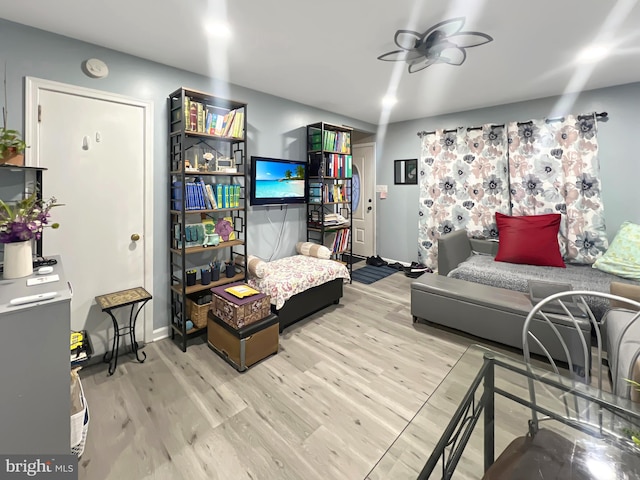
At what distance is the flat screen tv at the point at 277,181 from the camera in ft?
10.9

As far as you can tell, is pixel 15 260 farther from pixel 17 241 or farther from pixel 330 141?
pixel 330 141

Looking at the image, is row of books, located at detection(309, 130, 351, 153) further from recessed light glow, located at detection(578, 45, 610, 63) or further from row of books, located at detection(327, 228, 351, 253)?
recessed light glow, located at detection(578, 45, 610, 63)

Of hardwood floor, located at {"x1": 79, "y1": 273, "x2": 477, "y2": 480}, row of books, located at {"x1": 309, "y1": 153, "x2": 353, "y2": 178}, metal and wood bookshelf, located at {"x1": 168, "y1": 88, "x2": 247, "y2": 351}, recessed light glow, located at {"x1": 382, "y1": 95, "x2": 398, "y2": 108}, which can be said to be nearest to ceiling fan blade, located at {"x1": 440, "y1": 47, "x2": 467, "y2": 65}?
recessed light glow, located at {"x1": 382, "y1": 95, "x2": 398, "y2": 108}

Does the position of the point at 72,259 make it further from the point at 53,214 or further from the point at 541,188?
the point at 541,188

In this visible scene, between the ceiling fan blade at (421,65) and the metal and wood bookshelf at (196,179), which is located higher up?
the ceiling fan blade at (421,65)

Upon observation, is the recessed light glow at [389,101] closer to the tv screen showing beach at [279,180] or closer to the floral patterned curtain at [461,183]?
the floral patterned curtain at [461,183]

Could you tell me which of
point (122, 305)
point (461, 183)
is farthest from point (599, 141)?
point (122, 305)

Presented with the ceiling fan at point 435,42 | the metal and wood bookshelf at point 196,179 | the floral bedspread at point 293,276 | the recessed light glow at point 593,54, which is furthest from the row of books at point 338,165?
the recessed light glow at point 593,54

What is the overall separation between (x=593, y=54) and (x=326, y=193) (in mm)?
2811

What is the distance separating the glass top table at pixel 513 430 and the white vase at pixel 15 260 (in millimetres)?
1861

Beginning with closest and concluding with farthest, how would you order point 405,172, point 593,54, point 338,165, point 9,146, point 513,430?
point 513,430 → point 9,146 → point 593,54 → point 338,165 → point 405,172

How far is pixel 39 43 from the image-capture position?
203cm

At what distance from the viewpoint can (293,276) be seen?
2943mm

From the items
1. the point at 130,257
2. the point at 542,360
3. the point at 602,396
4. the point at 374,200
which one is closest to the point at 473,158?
the point at 374,200
